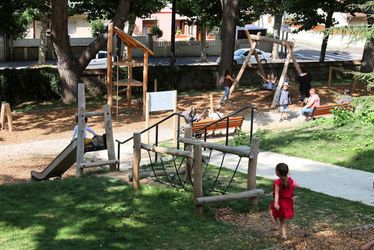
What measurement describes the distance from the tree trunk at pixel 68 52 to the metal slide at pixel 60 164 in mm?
10966

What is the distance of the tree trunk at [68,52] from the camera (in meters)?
22.7

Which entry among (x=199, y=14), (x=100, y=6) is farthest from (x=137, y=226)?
(x=199, y=14)

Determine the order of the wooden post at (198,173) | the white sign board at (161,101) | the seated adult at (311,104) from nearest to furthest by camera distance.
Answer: the wooden post at (198,173), the white sign board at (161,101), the seated adult at (311,104)

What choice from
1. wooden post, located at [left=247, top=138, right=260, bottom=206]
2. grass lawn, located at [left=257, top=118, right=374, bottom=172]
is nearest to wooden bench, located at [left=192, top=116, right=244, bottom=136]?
grass lawn, located at [left=257, top=118, right=374, bottom=172]

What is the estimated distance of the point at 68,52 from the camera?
23391 mm

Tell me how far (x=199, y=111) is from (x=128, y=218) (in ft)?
46.4

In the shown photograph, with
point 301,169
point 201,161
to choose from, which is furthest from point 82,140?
point 301,169

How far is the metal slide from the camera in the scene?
12.2 metres

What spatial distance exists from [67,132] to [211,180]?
31.0 feet

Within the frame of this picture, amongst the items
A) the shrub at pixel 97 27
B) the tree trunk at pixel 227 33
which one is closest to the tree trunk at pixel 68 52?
the tree trunk at pixel 227 33

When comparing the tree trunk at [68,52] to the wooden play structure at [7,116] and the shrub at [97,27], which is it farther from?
the shrub at [97,27]

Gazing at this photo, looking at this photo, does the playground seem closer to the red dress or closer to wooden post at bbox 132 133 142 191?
wooden post at bbox 132 133 142 191

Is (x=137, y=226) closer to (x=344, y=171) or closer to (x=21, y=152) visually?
(x=344, y=171)

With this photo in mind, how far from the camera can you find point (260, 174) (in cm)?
1208
